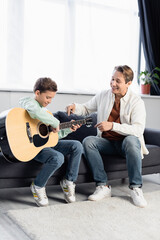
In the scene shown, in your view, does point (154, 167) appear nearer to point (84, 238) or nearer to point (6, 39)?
point (84, 238)

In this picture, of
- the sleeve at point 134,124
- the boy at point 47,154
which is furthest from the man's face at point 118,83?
the boy at point 47,154

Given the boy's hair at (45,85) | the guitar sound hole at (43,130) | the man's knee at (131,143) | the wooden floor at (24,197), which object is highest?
the boy's hair at (45,85)

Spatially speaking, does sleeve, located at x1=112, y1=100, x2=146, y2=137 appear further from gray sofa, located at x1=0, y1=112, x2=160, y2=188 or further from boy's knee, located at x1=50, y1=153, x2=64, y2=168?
boy's knee, located at x1=50, y1=153, x2=64, y2=168

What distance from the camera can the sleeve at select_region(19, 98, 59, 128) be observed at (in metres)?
2.34

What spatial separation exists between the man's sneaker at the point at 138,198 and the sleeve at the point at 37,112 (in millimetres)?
774

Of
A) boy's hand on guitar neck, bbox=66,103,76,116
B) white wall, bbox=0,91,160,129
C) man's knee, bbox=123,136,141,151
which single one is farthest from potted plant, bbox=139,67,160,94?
man's knee, bbox=123,136,141,151

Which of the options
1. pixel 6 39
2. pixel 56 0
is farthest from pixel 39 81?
pixel 56 0

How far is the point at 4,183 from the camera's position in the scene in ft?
7.91

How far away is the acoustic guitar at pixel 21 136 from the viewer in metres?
2.26

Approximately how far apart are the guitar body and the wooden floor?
365 mm

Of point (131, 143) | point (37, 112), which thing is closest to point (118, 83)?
point (131, 143)

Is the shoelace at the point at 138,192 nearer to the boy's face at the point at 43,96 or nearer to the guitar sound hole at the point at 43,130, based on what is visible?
the guitar sound hole at the point at 43,130

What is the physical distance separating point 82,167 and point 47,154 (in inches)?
14.3

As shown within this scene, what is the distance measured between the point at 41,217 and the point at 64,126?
2.24 feet
